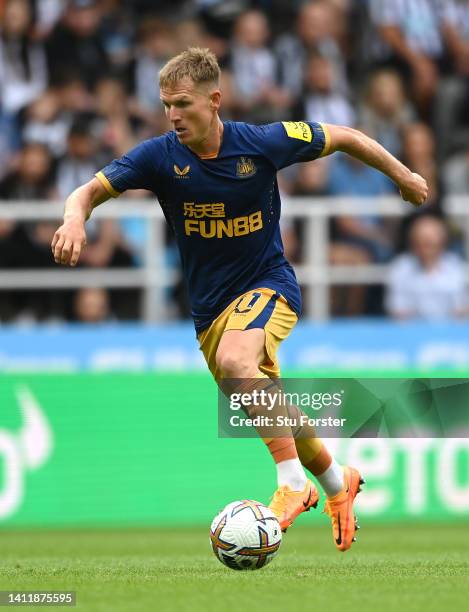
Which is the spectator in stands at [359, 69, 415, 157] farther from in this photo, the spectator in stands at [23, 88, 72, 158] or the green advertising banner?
the green advertising banner

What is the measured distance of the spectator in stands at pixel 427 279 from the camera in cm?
1265

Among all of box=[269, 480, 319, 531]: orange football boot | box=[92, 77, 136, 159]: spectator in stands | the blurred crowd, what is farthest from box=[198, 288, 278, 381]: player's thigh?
box=[92, 77, 136, 159]: spectator in stands

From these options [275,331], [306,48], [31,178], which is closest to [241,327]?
[275,331]

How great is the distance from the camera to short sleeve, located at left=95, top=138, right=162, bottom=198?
283 inches

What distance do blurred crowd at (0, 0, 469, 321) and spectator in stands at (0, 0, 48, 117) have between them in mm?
15

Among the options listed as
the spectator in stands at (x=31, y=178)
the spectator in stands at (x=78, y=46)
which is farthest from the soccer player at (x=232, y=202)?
the spectator in stands at (x=78, y=46)

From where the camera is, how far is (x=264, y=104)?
45.7 feet

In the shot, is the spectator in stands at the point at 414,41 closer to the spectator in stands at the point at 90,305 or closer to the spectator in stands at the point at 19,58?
the spectator in stands at the point at 19,58

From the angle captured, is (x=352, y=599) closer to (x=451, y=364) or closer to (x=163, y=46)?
(x=451, y=364)

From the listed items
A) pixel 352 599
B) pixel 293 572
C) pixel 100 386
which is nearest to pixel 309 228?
pixel 100 386

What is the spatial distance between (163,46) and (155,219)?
3033mm

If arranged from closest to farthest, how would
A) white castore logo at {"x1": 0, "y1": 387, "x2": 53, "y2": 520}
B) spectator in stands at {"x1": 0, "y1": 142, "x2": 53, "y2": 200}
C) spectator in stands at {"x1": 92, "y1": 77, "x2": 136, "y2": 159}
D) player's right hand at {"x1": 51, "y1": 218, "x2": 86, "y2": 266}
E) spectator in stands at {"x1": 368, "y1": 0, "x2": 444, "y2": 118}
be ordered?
player's right hand at {"x1": 51, "y1": 218, "x2": 86, "y2": 266} < white castore logo at {"x1": 0, "y1": 387, "x2": 53, "y2": 520} < spectator in stands at {"x1": 0, "y1": 142, "x2": 53, "y2": 200} < spectator in stands at {"x1": 92, "y1": 77, "x2": 136, "y2": 159} < spectator in stands at {"x1": 368, "y1": 0, "x2": 444, "y2": 118}

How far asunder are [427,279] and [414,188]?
5.40 metres

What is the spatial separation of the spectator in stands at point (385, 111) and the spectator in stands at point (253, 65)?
890mm
